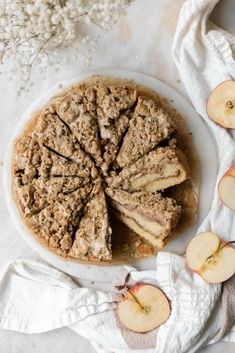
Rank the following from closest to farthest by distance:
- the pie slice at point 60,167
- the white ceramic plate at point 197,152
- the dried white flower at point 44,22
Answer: the dried white flower at point 44,22
the pie slice at point 60,167
the white ceramic plate at point 197,152

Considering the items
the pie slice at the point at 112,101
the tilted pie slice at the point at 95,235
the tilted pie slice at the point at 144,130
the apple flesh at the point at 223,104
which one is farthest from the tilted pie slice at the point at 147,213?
the apple flesh at the point at 223,104

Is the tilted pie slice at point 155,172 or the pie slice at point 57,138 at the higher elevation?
the pie slice at point 57,138

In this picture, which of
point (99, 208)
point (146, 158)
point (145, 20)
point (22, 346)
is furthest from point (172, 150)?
point (22, 346)

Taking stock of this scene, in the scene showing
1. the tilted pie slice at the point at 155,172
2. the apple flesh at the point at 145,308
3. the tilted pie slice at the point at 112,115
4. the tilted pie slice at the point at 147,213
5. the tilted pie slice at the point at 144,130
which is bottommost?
the apple flesh at the point at 145,308

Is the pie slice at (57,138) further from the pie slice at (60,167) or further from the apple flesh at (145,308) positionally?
the apple flesh at (145,308)

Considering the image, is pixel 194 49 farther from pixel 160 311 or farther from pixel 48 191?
pixel 160 311

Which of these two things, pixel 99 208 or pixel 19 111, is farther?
pixel 19 111

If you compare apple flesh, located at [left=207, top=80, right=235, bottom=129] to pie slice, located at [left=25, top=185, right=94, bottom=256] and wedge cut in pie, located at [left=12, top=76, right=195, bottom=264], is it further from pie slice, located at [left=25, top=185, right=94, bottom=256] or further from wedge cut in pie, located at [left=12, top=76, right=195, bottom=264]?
pie slice, located at [left=25, top=185, right=94, bottom=256]

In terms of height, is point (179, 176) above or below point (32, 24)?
below

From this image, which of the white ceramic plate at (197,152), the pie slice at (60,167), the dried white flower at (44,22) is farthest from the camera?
the white ceramic plate at (197,152)
